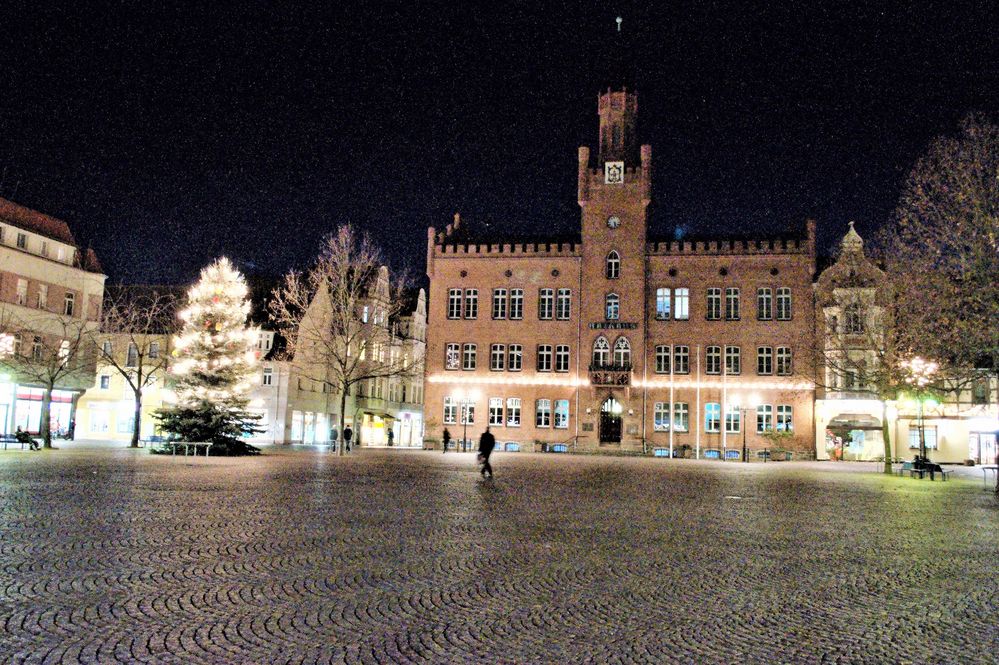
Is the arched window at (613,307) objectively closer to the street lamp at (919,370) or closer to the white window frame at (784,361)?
the white window frame at (784,361)

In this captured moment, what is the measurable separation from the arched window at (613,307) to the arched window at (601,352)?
1.61 m

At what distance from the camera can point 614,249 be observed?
59.3 metres

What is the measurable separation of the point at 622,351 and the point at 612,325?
1901mm

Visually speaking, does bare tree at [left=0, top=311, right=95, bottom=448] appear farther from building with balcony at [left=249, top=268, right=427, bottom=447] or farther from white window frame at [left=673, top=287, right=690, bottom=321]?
white window frame at [left=673, top=287, right=690, bottom=321]

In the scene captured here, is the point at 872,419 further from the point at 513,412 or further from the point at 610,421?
the point at 513,412

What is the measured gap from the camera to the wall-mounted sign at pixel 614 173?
59.7 m

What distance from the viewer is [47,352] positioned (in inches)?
2003

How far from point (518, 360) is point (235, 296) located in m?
24.3

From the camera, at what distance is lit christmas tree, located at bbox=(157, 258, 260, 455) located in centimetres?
3762

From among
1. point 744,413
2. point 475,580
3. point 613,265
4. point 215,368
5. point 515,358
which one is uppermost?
point 613,265

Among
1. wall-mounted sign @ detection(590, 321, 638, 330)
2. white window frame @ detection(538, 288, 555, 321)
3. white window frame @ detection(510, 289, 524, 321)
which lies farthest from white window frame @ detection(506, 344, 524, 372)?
wall-mounted sign @ detection(590, 321, 638, 330)

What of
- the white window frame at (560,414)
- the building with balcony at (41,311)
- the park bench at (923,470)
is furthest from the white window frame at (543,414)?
the building with balcony at (41,311)

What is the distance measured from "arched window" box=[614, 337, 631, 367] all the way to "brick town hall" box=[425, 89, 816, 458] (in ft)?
0.23

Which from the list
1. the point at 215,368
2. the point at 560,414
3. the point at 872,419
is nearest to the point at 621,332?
the point at 560,414
